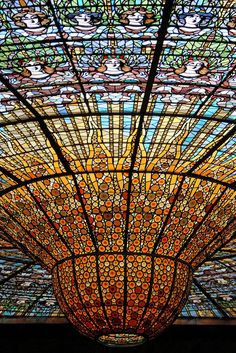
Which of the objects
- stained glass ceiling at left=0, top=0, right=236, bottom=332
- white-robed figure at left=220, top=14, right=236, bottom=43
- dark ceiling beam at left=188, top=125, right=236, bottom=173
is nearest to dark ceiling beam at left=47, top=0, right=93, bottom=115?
stained glass ceiling at left=0, top=0, right=236, bottom=332

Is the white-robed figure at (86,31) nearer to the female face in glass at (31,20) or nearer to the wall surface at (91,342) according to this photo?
the female face in glass at (31,20)

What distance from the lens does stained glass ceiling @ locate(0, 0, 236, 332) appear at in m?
6.32

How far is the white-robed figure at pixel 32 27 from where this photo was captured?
614 cm

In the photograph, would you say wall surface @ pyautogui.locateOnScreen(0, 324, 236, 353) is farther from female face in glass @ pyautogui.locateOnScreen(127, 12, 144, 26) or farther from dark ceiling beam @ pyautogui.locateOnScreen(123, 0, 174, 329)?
female face in glass @ pyautogui.locateOnScreen(127, 12, 144, 26)

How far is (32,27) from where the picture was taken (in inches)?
249

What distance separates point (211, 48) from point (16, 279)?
12620 mm

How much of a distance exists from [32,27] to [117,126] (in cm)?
264

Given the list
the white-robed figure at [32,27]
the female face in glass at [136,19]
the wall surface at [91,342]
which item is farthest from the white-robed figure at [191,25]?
the wall surface at [91,342]

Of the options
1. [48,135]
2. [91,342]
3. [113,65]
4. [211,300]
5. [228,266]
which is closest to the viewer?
[113,65]

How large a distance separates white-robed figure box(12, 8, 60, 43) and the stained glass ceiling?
0.06 feet

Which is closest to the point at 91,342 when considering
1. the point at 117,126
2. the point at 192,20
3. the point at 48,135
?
the point at 48,135

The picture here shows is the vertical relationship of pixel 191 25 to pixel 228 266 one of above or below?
above

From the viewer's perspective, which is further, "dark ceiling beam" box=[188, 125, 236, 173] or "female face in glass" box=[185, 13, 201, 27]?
"dark ceiling beam" box=[188, 125, 236, 173]

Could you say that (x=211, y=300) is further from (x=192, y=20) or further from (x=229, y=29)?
(x=192, y=20)
